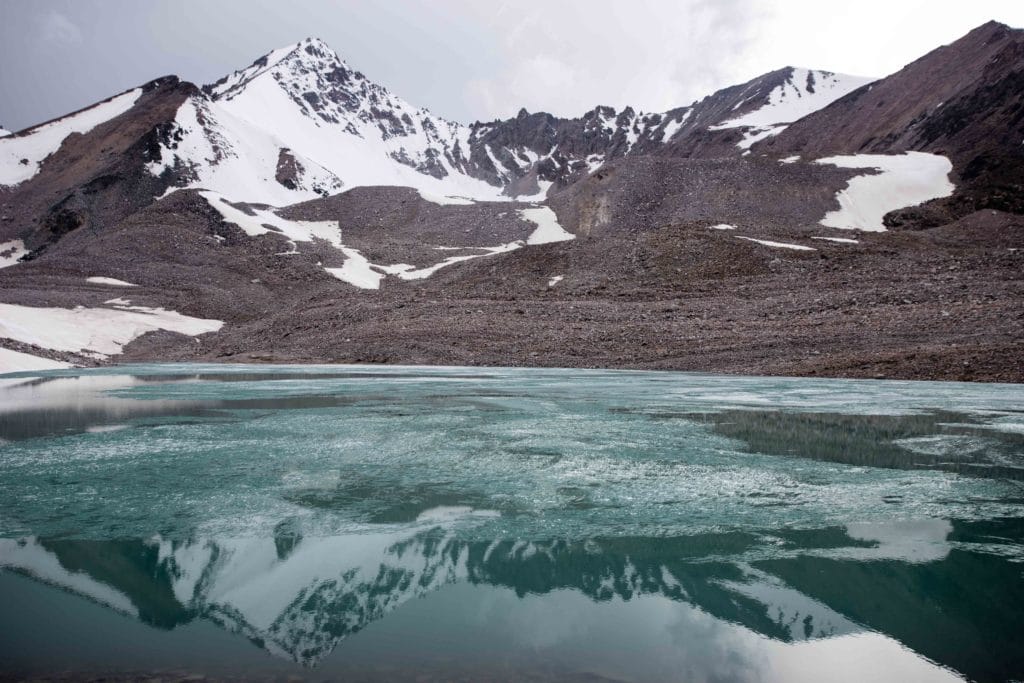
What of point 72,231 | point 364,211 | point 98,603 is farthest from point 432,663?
point 72,231

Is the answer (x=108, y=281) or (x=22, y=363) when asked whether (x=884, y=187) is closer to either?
(x=108, y=281)

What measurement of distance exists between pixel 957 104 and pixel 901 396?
103112 millimetres

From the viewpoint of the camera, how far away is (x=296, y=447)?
12195mm

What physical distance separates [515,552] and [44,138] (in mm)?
154761

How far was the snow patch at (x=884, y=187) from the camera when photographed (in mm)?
73875

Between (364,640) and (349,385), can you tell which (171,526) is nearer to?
(364,640)

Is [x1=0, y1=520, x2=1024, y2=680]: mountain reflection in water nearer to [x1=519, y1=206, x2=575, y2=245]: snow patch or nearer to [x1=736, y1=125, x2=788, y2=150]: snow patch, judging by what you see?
[x1=519, y1=206, x2=575, y2=245]: snow patch

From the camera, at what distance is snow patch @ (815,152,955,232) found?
242 feet

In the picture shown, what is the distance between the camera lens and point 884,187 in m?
80.4

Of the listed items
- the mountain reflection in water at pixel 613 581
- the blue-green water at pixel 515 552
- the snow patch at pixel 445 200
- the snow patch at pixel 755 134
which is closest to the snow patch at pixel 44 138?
the snow patch at pixel 445 200

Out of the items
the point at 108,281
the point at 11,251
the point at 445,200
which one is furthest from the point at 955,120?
the point at 11,251

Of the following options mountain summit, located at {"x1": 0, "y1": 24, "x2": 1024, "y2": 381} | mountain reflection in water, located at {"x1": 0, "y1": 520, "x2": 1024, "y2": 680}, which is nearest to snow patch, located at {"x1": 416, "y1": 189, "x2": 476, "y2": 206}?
mountain summit, located at {"x1": 0, "y1": 24, "x2": 1024, "y2": 381}

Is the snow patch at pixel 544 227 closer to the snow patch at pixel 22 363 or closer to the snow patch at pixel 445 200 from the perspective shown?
the snow patch at pixel 445 200

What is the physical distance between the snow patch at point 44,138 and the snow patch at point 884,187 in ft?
390
